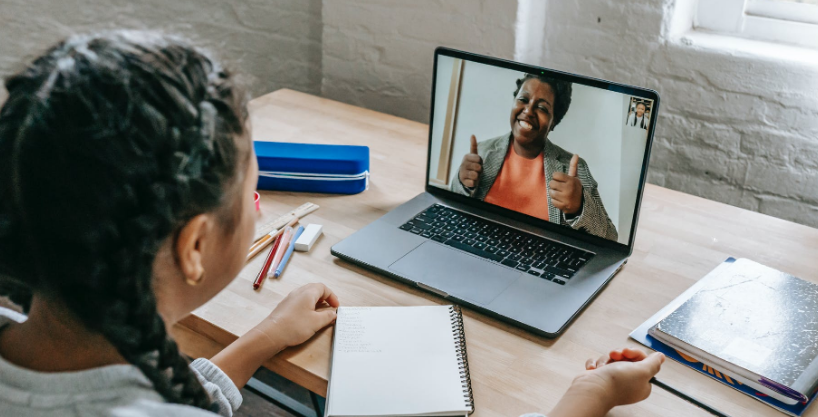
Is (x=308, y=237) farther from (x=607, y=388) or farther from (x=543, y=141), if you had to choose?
(x=607, y=388)

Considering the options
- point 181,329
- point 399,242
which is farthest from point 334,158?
point 181,329

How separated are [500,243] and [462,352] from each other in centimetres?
25

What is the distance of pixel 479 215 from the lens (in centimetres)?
106

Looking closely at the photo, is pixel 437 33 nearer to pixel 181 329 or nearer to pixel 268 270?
pixel 268 270

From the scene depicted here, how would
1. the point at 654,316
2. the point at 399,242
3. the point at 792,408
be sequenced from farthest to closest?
1. the point at 399,242
2. the point at 654,316
3. the point at 792,408

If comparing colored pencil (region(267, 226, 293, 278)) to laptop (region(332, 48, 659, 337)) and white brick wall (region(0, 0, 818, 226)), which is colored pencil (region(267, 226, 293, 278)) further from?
white brick wall (region(0, 0, 818, 226))

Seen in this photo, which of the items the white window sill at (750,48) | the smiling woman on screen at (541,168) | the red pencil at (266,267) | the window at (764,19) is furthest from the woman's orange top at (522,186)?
the window at (764,19)

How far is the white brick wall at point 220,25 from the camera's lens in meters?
1.91

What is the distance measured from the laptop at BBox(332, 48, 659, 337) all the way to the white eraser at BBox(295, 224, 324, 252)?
5 centimetres

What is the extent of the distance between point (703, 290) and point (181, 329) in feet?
2.28

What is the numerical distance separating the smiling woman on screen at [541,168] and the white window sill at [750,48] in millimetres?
586

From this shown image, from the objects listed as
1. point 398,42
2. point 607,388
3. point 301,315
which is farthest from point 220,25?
point 607,388

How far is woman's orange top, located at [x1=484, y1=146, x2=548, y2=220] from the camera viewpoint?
3.27 ft

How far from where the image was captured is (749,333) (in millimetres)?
776
